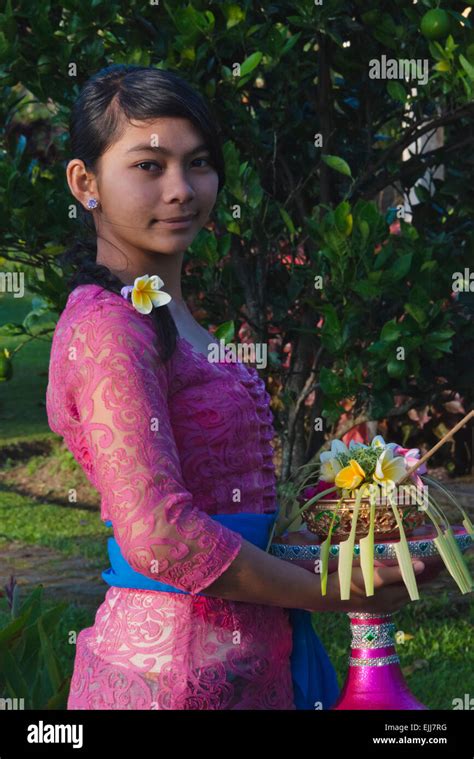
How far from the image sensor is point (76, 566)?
708 centimetres

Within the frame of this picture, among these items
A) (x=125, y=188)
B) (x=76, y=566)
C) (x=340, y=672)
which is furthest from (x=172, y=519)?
(x=76, y=566)

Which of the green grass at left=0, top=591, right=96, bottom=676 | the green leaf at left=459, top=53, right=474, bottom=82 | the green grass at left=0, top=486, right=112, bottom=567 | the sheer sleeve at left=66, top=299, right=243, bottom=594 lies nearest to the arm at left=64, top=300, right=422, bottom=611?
the sheer sleeve at left=66, top=299, right=243, bottom=594

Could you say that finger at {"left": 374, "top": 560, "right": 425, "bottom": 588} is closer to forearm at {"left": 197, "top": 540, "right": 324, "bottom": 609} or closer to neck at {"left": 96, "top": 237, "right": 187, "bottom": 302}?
forearm at {"left": 197, "top": 540, "right": 324, "bottom": 609}

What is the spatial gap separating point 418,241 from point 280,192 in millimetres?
746

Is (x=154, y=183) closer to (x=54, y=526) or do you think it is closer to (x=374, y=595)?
(x=374, y=595)

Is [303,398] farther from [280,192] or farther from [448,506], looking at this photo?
[448,506]

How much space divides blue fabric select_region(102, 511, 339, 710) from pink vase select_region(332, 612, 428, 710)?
0.07 meters

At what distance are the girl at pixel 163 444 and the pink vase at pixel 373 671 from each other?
87 mm

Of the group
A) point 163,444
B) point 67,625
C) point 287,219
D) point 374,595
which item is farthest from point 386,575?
point 67,625

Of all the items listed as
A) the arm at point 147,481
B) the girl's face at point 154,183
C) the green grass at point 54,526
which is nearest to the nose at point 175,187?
the girl's face at point 154,183

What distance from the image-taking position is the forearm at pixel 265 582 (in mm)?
1941

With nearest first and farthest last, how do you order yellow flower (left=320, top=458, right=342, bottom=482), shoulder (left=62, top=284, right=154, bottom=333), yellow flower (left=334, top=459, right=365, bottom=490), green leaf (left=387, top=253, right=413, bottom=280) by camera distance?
shoulder (left=62, top=284, right=154, bottom=333)
yellow flower (left=334, top=459, right=365, bottom=490)
yellow flower (left=320, top=458, right=342, bottom=482)
green leaf (left=387, top=253, right=413, bottom=280)

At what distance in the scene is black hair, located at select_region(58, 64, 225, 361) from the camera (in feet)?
6.88

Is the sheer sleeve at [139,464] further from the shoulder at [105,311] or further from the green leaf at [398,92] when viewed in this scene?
the green leaf at [398,92]
